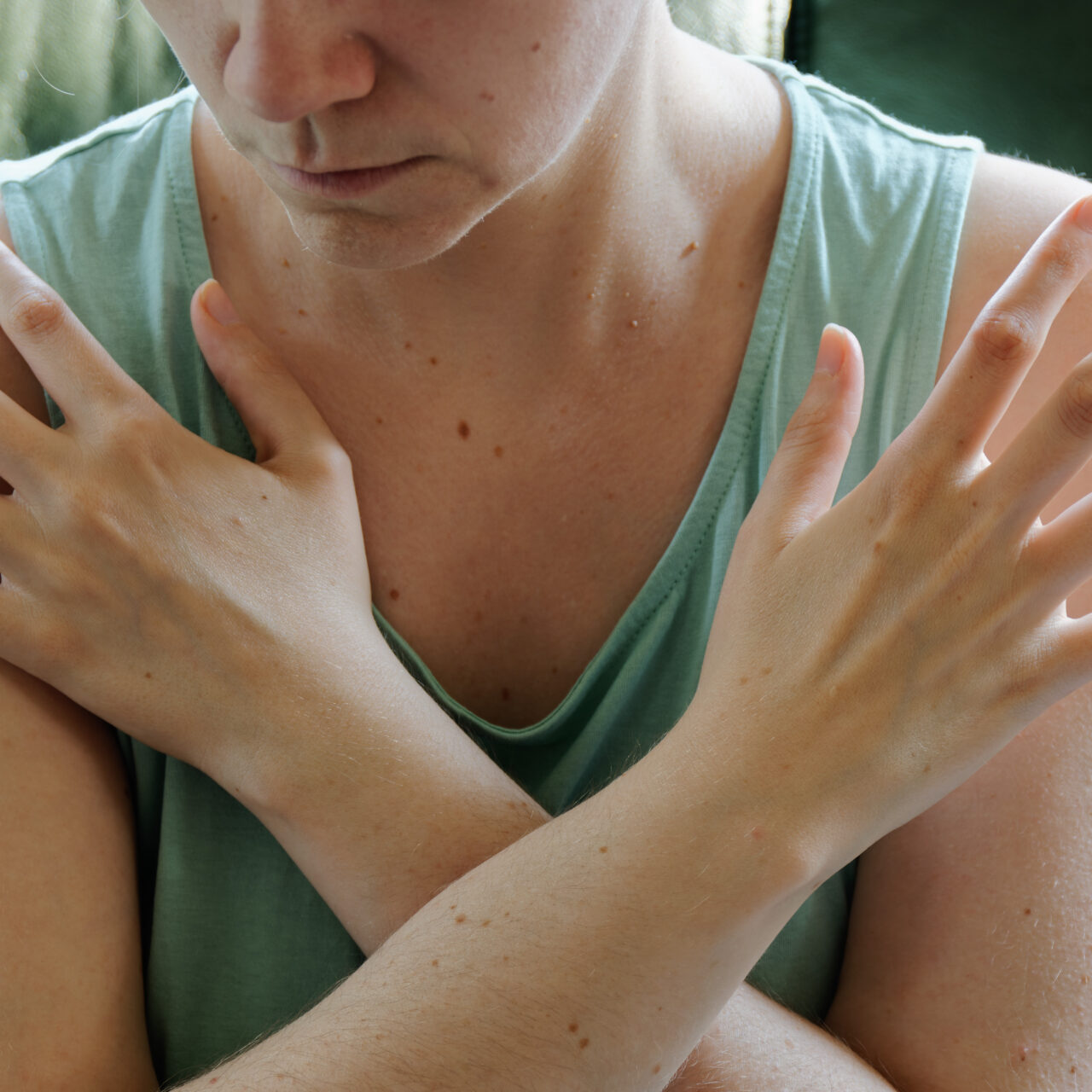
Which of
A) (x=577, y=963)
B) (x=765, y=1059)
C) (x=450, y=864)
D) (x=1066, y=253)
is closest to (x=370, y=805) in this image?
(x=450, y=864)

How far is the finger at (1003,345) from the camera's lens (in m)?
0.62

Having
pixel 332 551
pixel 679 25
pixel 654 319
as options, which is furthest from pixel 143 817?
pixel 679 25

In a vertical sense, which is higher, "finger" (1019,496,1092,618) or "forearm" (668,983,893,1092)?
"finger" (1019,496,1092,618)

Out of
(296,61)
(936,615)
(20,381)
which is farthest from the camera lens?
(20,381)

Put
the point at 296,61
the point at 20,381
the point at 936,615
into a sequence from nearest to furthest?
the point at 296,61 < the point at 936,615 < the point at 20,381

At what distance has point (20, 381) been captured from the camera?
745mm

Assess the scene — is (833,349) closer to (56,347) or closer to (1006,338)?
(1006,338)

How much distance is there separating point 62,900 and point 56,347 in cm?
34

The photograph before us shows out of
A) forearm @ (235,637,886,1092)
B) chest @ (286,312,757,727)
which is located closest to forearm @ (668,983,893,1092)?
forearm @ (235,637,886,1092)

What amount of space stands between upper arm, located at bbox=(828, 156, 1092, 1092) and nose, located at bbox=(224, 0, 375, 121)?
0.47 metres

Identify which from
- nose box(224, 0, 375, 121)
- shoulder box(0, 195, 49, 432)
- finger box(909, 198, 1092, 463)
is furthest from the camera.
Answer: shoulder box(0, 195, 49, 432)

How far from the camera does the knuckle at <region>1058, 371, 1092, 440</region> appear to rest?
0.59 m

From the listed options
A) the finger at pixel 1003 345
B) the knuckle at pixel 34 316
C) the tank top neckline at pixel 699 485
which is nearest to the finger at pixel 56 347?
the knuckle at pixel 34 316

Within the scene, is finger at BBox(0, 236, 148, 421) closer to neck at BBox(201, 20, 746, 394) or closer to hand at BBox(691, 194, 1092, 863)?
neck at BBox(201, 20, 746, 394)
